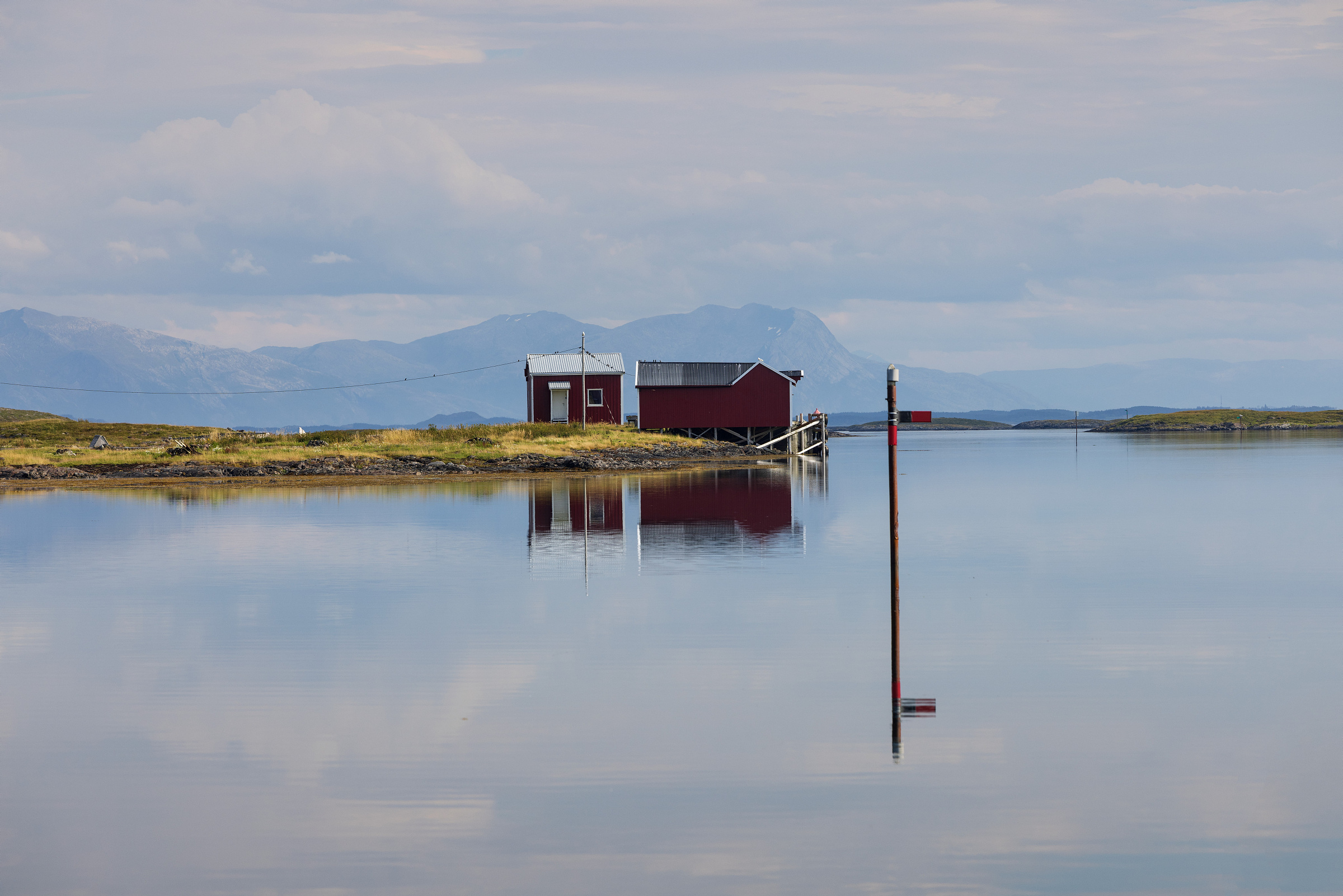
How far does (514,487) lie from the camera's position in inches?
1770

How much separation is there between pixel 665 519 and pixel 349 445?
3364cm

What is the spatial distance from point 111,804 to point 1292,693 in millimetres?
11137

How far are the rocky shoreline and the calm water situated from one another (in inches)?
1103

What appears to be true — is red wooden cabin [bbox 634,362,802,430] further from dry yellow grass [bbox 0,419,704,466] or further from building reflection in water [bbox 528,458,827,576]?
building reflection in water [bbox 528,458,827,576]

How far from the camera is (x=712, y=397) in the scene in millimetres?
74688

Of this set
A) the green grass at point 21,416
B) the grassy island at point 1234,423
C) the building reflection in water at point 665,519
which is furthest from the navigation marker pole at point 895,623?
the grassy island at point 1234,423

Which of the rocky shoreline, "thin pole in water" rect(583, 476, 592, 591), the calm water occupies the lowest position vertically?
the calm water

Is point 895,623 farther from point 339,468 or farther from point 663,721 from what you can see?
point 339,468

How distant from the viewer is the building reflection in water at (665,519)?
23.5m

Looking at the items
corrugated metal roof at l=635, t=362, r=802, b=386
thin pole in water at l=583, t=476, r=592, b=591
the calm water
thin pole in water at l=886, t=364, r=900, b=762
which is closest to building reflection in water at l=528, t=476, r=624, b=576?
thin pole in water at l=583, t=476, r=592, b=591

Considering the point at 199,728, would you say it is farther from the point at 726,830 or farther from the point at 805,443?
the point at 805,443

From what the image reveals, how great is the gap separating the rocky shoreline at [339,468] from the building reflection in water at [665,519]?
176 inches

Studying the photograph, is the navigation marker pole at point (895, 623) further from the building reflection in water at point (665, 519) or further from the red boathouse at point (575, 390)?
the red boathouse at point (575, 390)

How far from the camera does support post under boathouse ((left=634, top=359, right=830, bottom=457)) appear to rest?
243 ft
